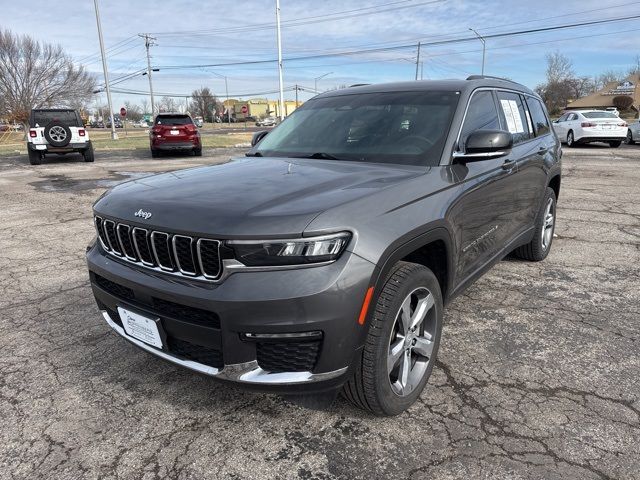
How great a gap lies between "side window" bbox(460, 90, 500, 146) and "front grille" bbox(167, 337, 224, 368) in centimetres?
204

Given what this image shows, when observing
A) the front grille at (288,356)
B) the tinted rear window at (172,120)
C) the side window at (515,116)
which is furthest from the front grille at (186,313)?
the tinted rear window at (172,120)

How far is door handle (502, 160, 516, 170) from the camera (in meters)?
3.68

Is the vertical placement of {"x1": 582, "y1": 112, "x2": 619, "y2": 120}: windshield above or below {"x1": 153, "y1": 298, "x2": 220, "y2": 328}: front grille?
above

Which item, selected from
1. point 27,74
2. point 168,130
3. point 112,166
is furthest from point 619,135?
point 27,74

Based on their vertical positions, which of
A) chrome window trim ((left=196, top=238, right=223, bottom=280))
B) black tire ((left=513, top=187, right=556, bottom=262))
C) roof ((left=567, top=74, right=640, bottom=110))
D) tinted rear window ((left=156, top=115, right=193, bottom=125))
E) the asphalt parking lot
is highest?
roof ((left=567, top=74, right=640, bottom=110))

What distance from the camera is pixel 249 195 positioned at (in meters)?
2.41

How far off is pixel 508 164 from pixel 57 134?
1598cm

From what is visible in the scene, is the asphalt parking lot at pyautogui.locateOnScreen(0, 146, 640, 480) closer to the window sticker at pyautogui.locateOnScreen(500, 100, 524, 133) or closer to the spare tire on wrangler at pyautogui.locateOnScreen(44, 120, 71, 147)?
the window sticker at pyautogui.locateOnScreen(500, 100, 524, 133)

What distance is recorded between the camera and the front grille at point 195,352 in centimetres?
222

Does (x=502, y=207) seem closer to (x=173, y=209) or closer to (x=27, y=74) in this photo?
(x=173, y=209)

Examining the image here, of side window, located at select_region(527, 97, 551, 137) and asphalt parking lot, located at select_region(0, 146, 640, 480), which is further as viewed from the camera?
side window, located at select_region(527, 97, 551, 137)

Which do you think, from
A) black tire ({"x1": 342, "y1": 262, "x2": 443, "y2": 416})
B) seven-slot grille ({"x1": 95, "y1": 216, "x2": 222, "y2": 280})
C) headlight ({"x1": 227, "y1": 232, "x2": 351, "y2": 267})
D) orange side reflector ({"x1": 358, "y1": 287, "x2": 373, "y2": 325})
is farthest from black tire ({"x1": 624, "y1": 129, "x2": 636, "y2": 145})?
seven-slot grille ({"x1": 95, "y1": 216, "x2": 222, "y2": 280})

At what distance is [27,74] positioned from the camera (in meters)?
37.8

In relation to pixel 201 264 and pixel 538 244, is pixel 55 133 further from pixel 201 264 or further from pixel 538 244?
pixel 201 264
